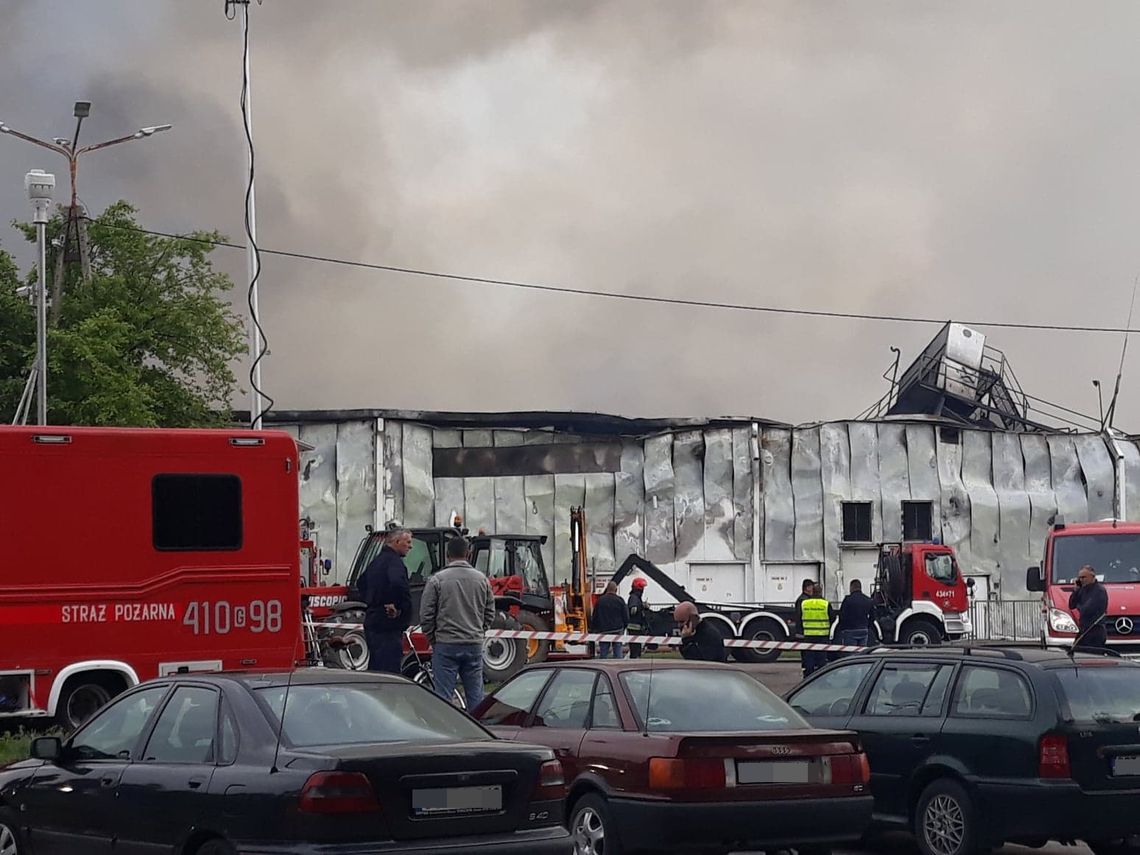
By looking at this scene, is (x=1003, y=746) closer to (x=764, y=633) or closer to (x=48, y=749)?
(x=48, y=749)

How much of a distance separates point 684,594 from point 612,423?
6938mm

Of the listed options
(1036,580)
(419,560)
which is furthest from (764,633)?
(419,560)

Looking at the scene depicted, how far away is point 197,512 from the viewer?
17.3 metres

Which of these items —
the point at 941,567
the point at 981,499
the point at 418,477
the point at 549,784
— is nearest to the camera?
the point at 549,784

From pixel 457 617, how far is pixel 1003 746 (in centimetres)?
639

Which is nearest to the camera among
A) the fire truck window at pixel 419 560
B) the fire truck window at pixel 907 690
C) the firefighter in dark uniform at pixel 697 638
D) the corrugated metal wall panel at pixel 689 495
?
the fire truck window at pixel 907 690

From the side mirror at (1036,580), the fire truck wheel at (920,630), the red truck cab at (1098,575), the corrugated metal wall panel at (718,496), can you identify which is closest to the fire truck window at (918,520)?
the corrugated metal wall panel at (718,496)

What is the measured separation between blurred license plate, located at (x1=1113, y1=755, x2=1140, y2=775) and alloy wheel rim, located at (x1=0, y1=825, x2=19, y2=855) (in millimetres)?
6517

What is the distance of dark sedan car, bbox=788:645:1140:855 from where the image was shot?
33.9ft

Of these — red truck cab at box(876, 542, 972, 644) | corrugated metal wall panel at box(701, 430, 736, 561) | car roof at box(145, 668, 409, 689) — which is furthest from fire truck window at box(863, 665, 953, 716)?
corrugated metal wall panel at box(701, 430, 736, 561)

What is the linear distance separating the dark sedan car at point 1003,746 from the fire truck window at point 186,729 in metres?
4.92

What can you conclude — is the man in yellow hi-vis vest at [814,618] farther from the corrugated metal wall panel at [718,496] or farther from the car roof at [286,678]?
the car roof at [286,678]

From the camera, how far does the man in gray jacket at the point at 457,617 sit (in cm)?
1573

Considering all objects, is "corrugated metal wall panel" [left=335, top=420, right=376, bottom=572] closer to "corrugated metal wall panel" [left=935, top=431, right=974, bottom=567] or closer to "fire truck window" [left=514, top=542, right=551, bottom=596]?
"fire truck window" [left=514, top=542, right=551, bottom=596]
